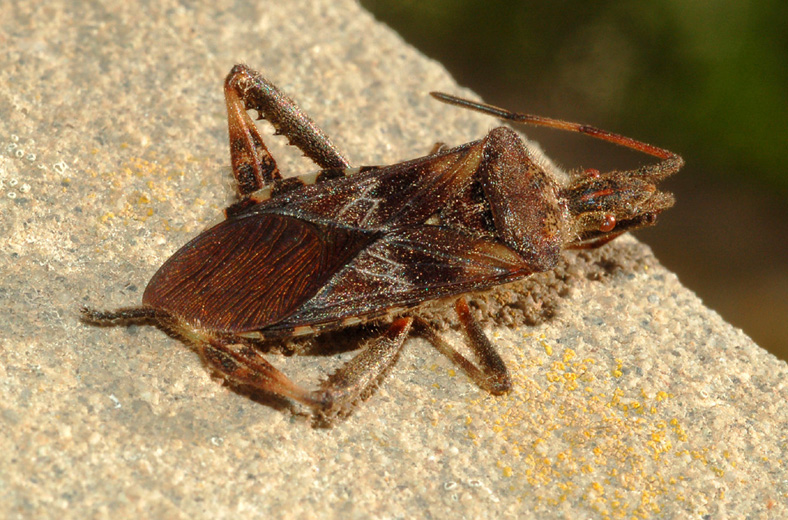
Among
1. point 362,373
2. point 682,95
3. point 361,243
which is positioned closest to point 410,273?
point 361,243

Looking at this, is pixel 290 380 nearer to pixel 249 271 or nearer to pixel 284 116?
pixel 249 271

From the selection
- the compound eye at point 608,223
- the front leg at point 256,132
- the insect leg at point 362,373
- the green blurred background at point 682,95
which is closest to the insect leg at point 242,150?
the front leg at point 256,132

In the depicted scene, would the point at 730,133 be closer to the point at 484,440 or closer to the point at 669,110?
the point at 669,110

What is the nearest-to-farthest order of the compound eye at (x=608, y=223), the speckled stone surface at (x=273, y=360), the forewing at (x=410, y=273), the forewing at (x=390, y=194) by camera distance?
the speckled stone surface at (x=273, y=360)
the forewing at (x=410, y=273)
the forewing at (x=390, y=194)
the compound eye at (x=608, y=223)

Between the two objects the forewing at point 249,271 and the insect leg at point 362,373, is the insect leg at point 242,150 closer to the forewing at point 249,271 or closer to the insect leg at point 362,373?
the forewing at point 249,271

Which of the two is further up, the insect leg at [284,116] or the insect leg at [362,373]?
the insect leg at [284,116]

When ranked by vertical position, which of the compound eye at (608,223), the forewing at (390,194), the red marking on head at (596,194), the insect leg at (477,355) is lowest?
the insect leg at (477,355)
